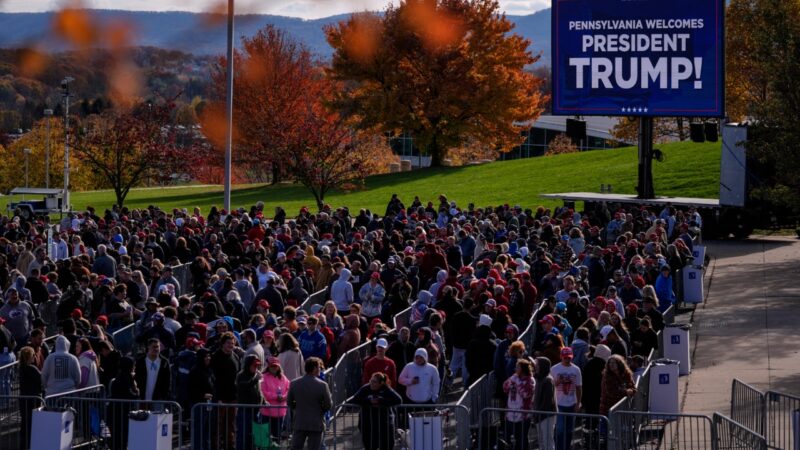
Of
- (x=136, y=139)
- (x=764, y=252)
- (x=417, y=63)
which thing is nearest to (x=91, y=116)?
(x=417, y=63)

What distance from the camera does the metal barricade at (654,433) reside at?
13773mm

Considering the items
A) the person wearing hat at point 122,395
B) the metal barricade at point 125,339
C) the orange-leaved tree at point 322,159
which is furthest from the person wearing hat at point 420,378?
the orange-leaved tree at point 322,159

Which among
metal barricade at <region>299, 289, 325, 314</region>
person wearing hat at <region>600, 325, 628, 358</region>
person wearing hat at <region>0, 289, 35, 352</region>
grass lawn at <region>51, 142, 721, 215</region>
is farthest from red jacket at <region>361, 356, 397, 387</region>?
grass lawn at <region>51, 142, 721, 215</region>

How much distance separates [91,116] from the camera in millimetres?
70875

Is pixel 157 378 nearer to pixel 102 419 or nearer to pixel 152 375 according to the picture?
pixel 152 375

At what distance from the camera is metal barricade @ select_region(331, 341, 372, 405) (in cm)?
1650

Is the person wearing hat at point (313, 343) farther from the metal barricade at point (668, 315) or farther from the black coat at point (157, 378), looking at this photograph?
the metal barricade at point (668, 315)

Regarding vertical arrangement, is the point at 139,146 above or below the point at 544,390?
above

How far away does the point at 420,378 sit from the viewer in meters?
14.9

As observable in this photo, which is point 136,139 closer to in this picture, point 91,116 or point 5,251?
point 5,251

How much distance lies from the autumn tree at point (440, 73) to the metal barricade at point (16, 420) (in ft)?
145

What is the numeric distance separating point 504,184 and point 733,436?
42.8 metres

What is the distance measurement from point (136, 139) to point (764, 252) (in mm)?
22387

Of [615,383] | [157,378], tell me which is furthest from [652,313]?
[157,378]
